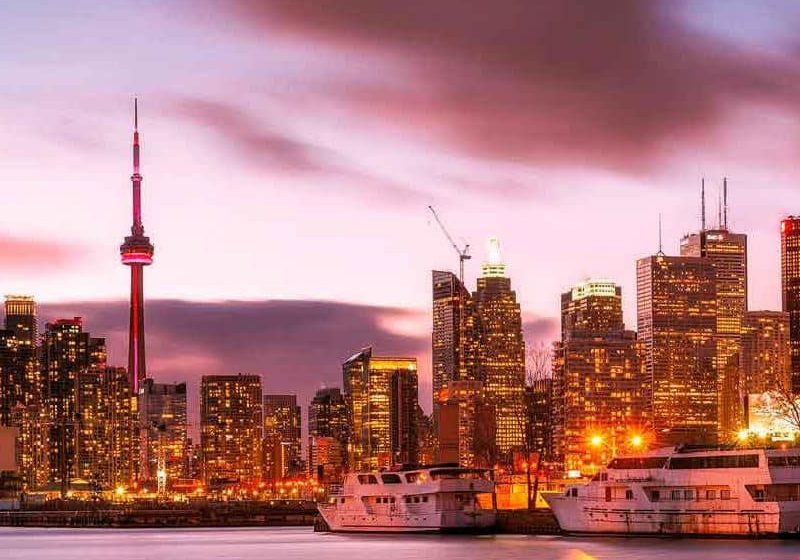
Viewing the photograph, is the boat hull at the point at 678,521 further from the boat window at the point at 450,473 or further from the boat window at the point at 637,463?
the boat window at the point at 450,473

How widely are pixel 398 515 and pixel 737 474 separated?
42.9 meters

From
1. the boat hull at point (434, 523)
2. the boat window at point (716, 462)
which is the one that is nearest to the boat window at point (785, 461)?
the boat window at point (716, 462)

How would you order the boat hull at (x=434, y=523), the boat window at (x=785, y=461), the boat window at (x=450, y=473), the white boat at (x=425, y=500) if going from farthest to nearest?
the boat hull at (x=434, y=523) → the white boat at (x=425, y=500) → the boat window at (x=450, y=473) → the boat window at (x=785, y=461)

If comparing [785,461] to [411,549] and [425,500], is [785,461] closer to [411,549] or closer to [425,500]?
[411,549]

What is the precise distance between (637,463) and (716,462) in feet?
27.0

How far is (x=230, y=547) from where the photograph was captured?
16588 centimetres

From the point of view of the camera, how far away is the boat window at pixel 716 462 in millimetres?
135750

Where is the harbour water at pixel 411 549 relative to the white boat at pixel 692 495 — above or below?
below

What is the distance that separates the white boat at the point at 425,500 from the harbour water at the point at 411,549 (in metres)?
1.70

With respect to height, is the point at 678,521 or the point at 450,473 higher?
the point at 450,473

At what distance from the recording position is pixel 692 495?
140 meters

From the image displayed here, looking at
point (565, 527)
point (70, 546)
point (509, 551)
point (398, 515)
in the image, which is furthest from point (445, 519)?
point (70, 546)

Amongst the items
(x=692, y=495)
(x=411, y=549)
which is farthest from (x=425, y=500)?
(x=692, y=495)

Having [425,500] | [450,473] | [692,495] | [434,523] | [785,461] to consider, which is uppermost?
[785,461]
